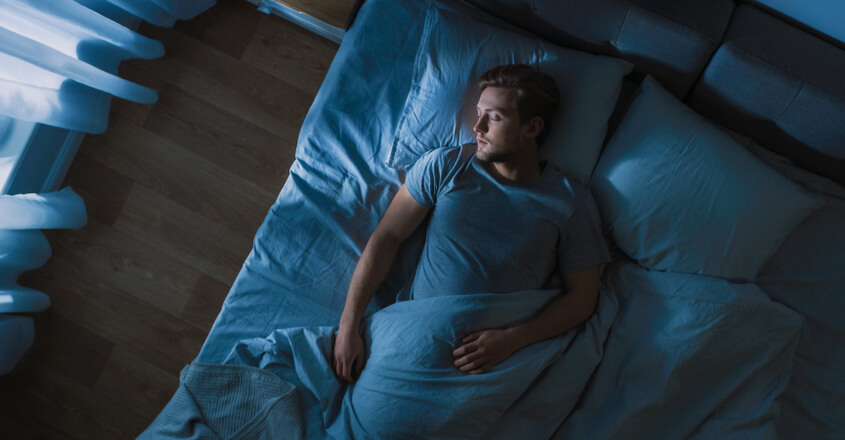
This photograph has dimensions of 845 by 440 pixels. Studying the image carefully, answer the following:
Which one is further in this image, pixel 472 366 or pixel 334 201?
pixel 334 201

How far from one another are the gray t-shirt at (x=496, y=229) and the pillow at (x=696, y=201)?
12 centimetres

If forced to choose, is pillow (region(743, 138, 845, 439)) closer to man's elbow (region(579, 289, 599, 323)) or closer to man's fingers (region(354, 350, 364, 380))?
man's elbow (region(579, 289, 599, 323))

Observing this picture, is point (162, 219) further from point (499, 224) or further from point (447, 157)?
point (499, 224)

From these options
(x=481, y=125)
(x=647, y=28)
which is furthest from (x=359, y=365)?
(x=647, y=28)

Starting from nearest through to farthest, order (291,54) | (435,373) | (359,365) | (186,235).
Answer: (435,373)
(359,365)
(186,235)
(291,54)

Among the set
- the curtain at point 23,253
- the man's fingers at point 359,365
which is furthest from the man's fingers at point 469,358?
the curtain at point 23,253

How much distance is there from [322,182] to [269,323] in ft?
1.47

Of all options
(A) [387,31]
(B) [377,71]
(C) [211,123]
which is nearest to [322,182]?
(B) [377,71]

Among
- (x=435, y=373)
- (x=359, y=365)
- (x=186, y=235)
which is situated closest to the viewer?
(x=435, y=373)

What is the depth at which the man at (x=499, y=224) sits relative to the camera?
51.4 inches

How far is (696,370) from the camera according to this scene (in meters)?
1.26

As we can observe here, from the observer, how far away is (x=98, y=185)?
183 centimetres

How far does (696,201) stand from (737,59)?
0.45 meters

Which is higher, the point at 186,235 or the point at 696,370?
the point at 696,370
